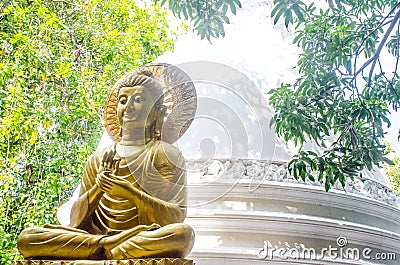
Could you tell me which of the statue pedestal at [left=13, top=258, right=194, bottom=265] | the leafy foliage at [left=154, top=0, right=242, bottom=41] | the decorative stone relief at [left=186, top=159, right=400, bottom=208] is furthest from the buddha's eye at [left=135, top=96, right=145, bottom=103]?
the decorative stone relief at [left=186, top=159, right=400, bottom=208]

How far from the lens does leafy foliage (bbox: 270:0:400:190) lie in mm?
2535

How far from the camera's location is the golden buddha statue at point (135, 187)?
214 cm

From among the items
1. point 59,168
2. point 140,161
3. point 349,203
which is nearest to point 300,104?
point 140,161

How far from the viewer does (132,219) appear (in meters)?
2.34

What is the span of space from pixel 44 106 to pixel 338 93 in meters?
3.04

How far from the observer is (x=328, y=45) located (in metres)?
2.58

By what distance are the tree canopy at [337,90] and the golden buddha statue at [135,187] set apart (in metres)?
0.51

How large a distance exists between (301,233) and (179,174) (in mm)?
1432

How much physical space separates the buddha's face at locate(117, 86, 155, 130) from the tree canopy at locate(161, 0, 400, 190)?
1.99 ft

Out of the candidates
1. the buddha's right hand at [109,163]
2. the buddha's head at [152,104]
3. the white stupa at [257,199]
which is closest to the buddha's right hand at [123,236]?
the buddha's right hand at [109,163]

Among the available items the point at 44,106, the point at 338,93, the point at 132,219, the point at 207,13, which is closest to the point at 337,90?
the point at 338,93

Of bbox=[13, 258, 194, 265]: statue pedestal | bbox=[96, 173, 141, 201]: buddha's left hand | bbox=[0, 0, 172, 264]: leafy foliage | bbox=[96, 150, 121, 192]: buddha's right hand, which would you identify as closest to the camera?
bbox=[13, 258, 194, 265]: statue pedestal

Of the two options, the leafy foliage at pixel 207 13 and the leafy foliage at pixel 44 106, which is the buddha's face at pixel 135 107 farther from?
the leafy foliage at pixel 44 106

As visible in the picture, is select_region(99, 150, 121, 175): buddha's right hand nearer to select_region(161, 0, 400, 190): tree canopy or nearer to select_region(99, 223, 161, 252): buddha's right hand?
select_region(99, 223, 161, 252): buddha's right hand
